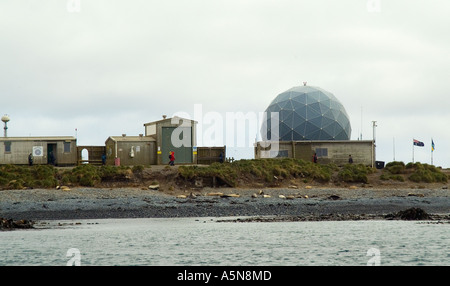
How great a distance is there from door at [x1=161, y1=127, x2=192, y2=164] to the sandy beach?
376 inches

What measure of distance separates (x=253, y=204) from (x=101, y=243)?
47.2 ft

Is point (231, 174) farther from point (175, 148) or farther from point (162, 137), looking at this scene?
point (162, 137)

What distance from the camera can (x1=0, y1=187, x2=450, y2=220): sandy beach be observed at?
34062 mm

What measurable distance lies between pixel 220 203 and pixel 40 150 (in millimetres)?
19504

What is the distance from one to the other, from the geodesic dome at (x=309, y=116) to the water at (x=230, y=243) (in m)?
28.4

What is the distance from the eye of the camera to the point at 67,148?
52.5 m

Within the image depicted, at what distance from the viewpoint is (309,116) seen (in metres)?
59.7

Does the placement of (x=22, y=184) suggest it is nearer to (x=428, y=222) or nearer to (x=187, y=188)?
(x=187, y=188)

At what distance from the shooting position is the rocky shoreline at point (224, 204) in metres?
33.8

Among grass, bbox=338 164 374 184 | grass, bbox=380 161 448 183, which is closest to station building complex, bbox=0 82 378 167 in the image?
grass, bbox=380 161 448 183

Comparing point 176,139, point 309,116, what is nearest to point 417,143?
point 309,116

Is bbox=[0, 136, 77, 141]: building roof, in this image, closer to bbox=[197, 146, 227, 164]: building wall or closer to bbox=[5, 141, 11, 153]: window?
bbox=[5, 141, 11, 153]: window

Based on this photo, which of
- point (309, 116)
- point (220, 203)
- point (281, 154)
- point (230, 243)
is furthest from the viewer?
point (309, 116)

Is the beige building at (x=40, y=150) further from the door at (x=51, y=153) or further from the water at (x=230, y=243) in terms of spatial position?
the water at (x=230, y=243)
